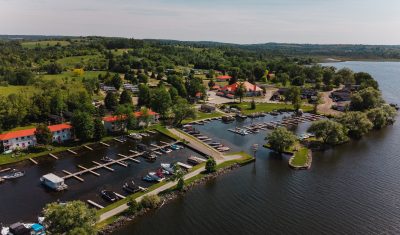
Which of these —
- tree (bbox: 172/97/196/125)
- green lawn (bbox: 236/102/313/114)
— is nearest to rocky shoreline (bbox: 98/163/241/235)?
tree (bbox: 172/97/196/125)

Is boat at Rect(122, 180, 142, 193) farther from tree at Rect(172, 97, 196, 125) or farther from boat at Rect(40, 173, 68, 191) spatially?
tree at Rect(172, 97, 196, 125)

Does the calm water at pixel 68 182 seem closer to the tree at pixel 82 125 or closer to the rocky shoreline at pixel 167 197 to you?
the tree at pixel 82 125

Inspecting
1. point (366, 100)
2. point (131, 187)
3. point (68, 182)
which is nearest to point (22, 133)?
point (68, 182)

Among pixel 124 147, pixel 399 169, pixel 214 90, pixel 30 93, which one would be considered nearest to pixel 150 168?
pixel 124 147

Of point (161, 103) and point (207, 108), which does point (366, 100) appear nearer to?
point (207, 108)

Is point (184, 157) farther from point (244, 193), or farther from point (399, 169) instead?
point (399, 169)
